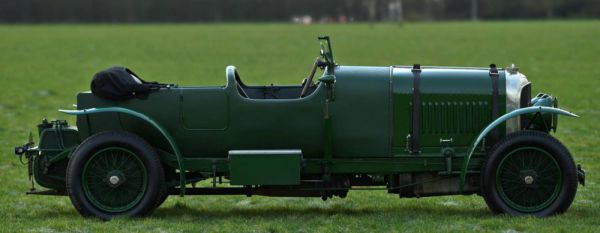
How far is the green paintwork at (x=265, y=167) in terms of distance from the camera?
9477 mm

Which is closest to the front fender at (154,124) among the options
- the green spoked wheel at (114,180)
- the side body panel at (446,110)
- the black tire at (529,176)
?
the green spoked wheel at (114,180)

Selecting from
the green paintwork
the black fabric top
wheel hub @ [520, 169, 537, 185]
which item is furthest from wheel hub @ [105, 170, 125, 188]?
wheel hub @ [520, 169, 537, 185]

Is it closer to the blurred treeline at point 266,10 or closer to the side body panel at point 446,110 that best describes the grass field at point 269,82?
the side body panel at point 446,110

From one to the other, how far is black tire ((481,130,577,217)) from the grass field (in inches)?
6.2

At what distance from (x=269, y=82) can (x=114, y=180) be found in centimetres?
2001

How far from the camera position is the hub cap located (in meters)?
9.54

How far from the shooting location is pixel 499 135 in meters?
9.79

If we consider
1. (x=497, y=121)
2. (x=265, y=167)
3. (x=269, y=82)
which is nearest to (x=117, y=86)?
(x=265, y=167)

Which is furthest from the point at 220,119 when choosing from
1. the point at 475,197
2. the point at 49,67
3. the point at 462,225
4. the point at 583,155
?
the point at 49,67

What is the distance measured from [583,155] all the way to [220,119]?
6919 millimetres

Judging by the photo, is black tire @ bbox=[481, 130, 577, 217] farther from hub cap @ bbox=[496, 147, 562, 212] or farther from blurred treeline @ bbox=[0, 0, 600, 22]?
blurred treeline @ bbox=[0, 0, 600, 22]

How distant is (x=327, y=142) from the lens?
9.62 m

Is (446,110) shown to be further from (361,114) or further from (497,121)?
(361,114)

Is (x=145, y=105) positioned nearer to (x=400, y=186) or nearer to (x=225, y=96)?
(x=225, y=96)
